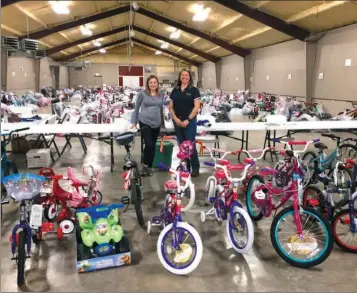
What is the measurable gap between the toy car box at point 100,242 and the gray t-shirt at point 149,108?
171 cm

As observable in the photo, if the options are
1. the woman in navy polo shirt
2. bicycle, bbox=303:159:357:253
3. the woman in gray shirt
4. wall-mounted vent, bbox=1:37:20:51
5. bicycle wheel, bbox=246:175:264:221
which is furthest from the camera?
wall-mounted vent, bbox=1:37:20:51

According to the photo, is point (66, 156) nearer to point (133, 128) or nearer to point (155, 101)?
point (133, 128)

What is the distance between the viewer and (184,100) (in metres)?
3.65

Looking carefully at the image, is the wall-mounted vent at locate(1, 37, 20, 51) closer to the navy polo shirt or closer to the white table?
the white table

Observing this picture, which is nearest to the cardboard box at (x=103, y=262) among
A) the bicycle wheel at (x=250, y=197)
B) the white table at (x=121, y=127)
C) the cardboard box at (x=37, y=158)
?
the bicycle wheel at (x=250, y=197)

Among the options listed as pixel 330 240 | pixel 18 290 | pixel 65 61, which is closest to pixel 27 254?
pixel 18 290

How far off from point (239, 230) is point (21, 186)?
1.43 m

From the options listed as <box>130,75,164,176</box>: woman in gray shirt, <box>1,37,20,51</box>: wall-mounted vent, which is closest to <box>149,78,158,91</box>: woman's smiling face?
<box>130,75,164,176</box>: woman in gray shirt

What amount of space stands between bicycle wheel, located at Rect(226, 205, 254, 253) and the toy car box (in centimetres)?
73

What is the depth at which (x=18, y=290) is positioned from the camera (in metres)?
1.88

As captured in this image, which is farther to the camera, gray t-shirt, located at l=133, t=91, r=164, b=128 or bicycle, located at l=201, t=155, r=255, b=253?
gray t-shirt, located at l=133, t=91, r=164, b=128

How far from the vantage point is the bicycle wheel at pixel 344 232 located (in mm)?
2311

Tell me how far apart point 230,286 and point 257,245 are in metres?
0.57

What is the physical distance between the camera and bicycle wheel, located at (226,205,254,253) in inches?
85.8
